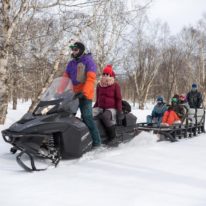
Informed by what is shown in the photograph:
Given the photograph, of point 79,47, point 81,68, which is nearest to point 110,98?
point 81,68

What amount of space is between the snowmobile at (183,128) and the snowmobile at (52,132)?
7.92ft

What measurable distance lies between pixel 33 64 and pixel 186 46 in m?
34.1

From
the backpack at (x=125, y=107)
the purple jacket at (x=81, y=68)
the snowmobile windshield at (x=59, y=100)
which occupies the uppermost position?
the purple jacket at (x=81, y=68)

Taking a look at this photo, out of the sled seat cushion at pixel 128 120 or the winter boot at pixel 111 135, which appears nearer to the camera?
the winter boot at pixel 111 135

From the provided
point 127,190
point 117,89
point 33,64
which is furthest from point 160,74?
point 127,190

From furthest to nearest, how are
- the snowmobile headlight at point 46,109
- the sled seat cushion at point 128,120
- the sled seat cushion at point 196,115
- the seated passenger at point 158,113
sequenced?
the seated passenger at point 158,113, the sled seat cushion at point 196,115, the sled seat cushion at point 128,120, the snowmobile headlight at point 46,109

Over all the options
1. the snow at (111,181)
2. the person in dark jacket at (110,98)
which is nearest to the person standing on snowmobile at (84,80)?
the snow at (111,181)

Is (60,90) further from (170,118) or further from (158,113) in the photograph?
(158,113)

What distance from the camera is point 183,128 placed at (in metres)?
8.80

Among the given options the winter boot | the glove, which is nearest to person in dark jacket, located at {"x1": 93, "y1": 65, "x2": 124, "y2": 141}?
the glove

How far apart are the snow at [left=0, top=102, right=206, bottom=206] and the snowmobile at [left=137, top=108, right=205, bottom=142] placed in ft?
6.23

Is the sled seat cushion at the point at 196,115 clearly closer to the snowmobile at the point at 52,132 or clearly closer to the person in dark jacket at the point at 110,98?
the person in dark jacket at the point at 110,98

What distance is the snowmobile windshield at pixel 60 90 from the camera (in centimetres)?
540

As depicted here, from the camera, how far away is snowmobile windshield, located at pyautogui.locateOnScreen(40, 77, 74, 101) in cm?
540
